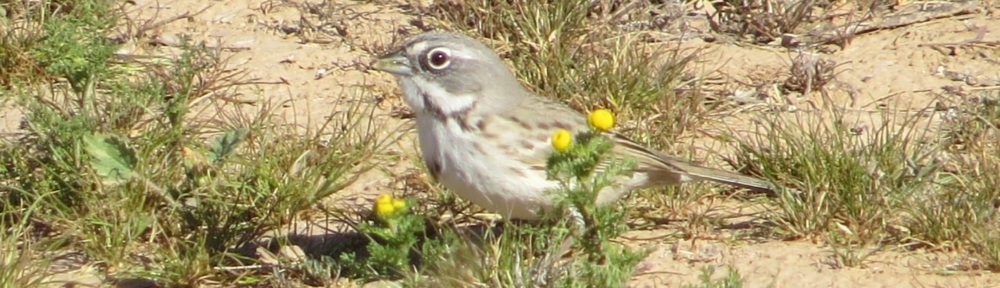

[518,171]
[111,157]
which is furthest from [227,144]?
[518,171]

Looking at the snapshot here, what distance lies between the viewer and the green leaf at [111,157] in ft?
24.9

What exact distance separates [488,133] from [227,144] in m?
1.24

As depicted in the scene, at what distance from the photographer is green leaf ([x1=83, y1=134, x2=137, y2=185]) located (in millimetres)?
A: 7602

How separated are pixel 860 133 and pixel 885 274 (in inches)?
67.2

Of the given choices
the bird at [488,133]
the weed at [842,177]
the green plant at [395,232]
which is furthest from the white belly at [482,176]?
the weed at [842,177]

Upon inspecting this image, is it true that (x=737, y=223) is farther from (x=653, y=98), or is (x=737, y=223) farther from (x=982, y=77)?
(x=982, y=77)

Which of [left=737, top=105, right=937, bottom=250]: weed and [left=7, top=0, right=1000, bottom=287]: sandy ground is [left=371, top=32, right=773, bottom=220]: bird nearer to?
[left=737, top=105, right=937, bottom=250]: weed

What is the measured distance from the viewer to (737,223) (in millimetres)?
7859

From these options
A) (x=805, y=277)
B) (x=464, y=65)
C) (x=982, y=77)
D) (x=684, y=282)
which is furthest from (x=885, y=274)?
(x=982, y=77)

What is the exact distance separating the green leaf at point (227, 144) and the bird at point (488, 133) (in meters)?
0.79

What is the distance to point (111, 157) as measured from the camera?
7645mm

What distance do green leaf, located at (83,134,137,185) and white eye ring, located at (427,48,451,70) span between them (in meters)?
1.37

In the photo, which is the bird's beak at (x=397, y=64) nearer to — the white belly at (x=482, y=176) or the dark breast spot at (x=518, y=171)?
the white belly at (x=482, y=176)

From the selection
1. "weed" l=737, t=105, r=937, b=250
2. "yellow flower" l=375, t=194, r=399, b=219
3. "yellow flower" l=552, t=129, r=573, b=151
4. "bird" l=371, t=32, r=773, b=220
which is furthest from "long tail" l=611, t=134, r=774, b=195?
"yellow flower" l=375, t=194, r=399, b=219
